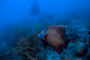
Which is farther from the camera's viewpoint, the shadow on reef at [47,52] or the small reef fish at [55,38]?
the small reef fish at [55,38]

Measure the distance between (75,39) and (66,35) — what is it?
42 centimetres

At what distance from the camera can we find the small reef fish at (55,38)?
2.69 metres

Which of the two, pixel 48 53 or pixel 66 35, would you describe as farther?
pixel 66 35

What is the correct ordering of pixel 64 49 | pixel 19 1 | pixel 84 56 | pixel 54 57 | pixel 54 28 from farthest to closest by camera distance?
pixel 19 1 → pixel 54 28 → pixel 64 49 → pixel 54 57 → pixel 84 56

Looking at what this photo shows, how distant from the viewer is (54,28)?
2.97m

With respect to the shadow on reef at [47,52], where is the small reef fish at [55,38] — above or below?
above

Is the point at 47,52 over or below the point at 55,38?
below

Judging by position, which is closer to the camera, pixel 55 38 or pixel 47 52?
pixel 47 52

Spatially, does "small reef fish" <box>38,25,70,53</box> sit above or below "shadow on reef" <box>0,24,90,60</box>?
above

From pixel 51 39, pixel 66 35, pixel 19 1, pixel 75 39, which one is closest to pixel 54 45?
pixel 51 39

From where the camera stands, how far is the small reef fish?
2.69 m

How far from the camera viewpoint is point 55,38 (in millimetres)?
2834

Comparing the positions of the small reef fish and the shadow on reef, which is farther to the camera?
the small reef fish

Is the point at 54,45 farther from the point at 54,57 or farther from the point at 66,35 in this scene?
the point at 66,35
